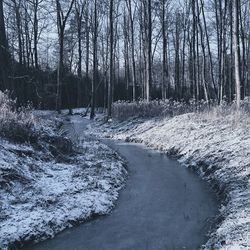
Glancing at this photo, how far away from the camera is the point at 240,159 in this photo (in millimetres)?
9414

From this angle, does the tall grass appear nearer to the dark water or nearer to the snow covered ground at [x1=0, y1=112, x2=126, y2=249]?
the dark water

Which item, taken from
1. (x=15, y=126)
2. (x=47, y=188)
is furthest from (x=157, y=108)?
(x=47, y=188)

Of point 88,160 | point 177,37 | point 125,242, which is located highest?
point 177,37

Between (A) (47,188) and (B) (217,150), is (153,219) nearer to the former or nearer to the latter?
(A) (47,188)

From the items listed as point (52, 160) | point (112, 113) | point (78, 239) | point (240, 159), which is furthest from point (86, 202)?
point (112, 113)

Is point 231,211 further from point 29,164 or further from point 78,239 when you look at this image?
point 29,164

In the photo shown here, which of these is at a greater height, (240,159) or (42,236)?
(240,159)

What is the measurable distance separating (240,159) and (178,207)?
246cm

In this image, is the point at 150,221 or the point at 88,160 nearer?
the point at 150,221

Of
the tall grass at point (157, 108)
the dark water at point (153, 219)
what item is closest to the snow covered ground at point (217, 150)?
the dark water at point (153, 219)

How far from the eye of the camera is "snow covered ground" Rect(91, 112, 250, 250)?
5.91 metres

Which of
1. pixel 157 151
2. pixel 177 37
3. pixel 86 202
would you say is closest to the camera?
pixel 86 202

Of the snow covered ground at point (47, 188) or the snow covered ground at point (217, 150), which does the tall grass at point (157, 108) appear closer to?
the snow covered ground at point (217, 150)

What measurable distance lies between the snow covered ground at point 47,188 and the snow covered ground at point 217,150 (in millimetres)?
2322
